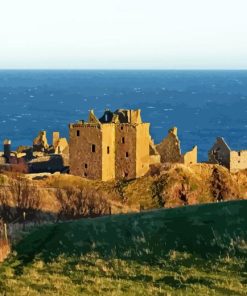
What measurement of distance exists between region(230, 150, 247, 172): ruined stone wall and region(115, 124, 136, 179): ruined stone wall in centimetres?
1159

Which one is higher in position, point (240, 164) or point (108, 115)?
point (108, 115)

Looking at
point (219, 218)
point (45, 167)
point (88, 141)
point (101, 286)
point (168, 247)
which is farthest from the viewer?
point (45, 167)

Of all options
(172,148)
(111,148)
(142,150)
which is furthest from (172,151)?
(111,148)

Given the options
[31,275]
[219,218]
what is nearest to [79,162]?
[219,218]

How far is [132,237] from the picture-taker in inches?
1109

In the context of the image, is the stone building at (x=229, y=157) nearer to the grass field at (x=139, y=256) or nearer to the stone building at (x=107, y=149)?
the stone building at (x=107, y=149)

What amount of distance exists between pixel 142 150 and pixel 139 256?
131 feet

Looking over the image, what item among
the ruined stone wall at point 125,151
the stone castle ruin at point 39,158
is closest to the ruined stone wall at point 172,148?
the ruined stone wall at point 125,151

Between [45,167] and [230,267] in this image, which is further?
[45,167]

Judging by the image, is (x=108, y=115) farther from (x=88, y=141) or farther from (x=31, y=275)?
(x=31, y=275)

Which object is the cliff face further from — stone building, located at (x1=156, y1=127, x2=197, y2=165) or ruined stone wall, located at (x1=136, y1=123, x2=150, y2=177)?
stone building, located at (x1=156, y1=127, x2=197, y2=165)

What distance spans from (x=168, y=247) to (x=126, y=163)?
127 feet

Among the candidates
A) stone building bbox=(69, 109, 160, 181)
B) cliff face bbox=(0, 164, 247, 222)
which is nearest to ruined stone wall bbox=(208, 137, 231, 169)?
cliff face bbox=(0, 164, 247, 222)

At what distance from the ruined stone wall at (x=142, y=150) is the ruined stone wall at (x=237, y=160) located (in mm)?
9374
